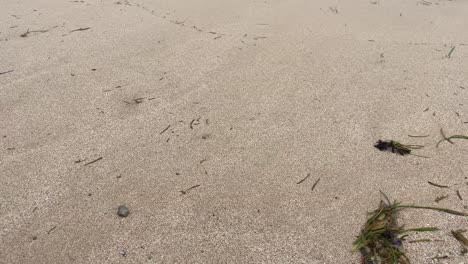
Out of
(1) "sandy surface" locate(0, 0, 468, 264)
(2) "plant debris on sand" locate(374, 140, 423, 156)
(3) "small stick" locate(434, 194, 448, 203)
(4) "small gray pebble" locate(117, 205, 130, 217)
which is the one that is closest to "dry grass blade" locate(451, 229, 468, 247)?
→ (1) "sandy surface" locate(0, 0, 468, 264)

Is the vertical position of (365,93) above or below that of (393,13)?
below

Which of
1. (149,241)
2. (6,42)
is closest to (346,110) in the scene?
(149,241)

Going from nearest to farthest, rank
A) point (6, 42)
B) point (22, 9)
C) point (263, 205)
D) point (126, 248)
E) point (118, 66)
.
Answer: point (126, 248) → point (263, 205) → point (118, 66) → point (6, 42) → point (22, 9)

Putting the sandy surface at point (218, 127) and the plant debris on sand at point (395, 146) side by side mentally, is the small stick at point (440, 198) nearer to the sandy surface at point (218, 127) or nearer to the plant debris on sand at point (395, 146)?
the sandy surface at point (218, 127)

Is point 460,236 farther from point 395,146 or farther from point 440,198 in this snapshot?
point 395,146

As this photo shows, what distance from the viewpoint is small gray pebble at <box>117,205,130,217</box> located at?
57.7 inches

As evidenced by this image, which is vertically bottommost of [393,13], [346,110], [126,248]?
[126,248]

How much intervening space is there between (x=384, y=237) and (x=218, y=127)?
887 millimetres

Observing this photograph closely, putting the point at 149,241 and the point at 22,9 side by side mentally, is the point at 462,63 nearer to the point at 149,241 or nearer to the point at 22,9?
the point at 149,241

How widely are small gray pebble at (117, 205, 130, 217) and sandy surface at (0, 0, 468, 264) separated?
3 cm

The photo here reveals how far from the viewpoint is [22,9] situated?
9.56ft

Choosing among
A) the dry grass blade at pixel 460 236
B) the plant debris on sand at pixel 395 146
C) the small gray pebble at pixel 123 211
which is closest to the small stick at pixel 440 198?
the dry grass blade at pixel 460 236

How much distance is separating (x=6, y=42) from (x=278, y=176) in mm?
2012

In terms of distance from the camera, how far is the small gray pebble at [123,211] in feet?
4.81
